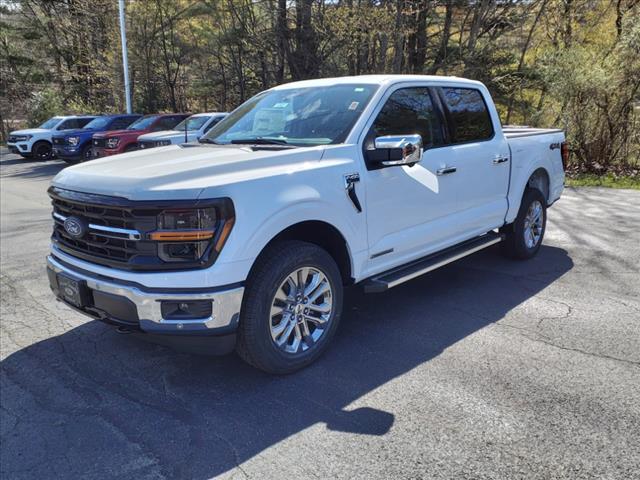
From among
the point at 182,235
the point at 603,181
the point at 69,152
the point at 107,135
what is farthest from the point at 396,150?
the point at 69,152

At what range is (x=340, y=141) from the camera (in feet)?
12.5

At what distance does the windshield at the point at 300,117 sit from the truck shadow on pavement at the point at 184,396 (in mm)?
1603

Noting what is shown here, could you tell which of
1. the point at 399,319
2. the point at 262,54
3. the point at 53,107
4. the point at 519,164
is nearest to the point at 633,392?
the point at 399,319

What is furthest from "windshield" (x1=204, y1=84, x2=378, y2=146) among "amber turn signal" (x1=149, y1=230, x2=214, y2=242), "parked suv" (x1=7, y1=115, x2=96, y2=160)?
"parked suv" (x1=7, y1=115, x2=96, y2=160)

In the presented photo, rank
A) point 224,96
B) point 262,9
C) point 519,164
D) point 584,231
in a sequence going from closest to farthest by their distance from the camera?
1. point 519,164
2. point 584,231
3. point 262,9
4. point 224,96

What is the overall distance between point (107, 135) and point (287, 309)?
12846mm

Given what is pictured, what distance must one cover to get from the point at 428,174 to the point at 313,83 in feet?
4.26

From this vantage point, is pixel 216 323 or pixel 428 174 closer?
pixel 216 323

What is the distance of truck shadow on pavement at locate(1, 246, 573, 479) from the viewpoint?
109 inches

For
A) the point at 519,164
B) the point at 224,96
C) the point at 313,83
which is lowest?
the point at 519,164

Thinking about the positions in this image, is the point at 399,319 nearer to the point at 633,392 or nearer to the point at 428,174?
the point at 428,174

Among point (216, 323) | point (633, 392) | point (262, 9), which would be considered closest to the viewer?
point (216, 323)

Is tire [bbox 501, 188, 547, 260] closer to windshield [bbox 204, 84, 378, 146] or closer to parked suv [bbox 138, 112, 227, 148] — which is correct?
windshield [bbox 204, 84, 378, 146]

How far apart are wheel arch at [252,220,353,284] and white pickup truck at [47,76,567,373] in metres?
0.01
